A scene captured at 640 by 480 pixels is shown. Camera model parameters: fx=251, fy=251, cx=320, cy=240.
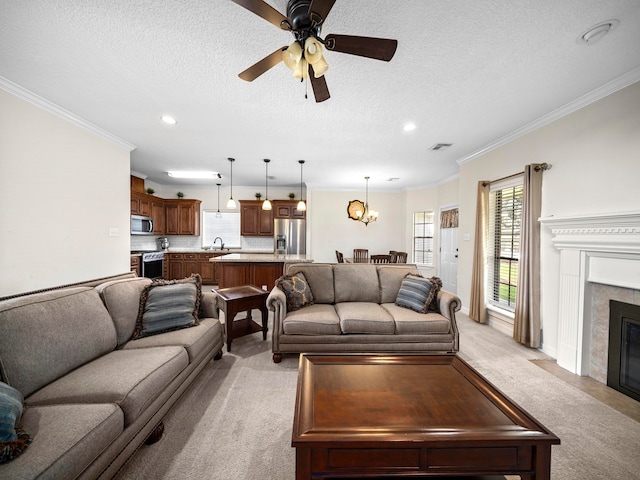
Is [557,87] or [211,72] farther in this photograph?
[557,87]

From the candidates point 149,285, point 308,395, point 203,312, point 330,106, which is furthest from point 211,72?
point 308,395

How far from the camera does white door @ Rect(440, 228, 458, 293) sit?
5973mm

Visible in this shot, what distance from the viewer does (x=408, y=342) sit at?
2725 mm

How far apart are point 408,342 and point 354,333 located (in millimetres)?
599

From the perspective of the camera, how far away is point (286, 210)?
23.0 feet

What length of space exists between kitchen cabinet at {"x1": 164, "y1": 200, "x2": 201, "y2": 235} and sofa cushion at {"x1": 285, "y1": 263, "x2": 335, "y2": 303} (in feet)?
15.9

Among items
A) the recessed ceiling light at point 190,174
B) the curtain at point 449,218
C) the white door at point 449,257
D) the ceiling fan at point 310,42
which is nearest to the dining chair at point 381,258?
the white door at point 449,257

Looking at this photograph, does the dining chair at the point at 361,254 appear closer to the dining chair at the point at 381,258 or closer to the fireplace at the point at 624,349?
the dining chair at the point at 381,258

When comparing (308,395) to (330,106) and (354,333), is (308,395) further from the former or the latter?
(330,106)

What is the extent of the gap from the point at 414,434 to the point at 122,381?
5.35 feet

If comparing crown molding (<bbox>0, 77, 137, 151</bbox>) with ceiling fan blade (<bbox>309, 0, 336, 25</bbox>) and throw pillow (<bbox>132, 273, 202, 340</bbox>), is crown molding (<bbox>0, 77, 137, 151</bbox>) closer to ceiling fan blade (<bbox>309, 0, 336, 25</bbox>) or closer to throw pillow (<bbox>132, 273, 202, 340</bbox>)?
throw pillow (<bbox>132, 273, 202, 340</bbox>)

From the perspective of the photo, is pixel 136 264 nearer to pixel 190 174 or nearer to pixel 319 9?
pixel 190 174

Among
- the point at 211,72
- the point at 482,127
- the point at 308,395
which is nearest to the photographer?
the point at 308,395

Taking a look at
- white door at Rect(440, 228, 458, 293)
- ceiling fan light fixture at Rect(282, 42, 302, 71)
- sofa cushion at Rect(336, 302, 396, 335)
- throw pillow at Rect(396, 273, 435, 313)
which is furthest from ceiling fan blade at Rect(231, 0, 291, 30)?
white door at Rect(440, 228, 458, 293)
